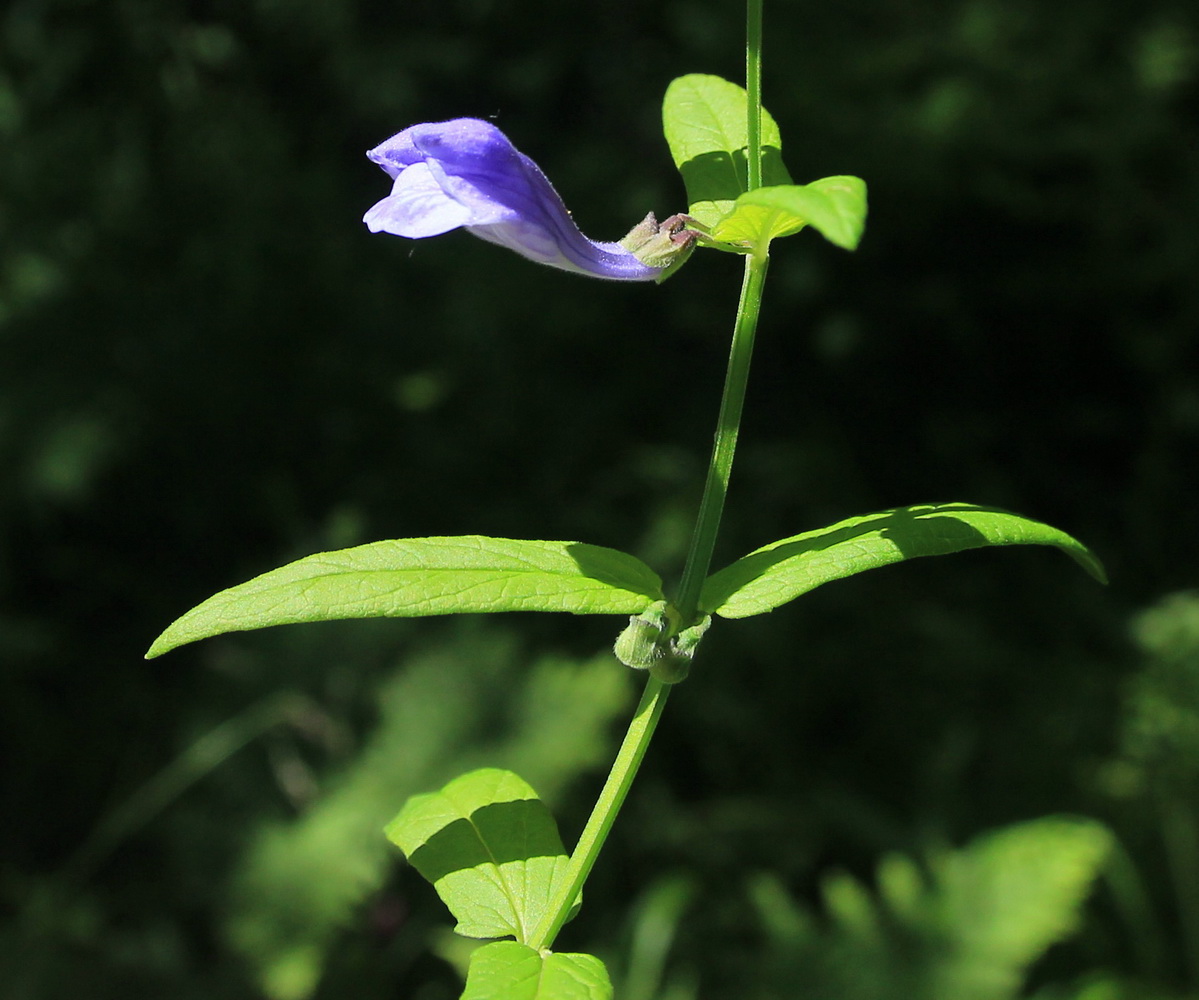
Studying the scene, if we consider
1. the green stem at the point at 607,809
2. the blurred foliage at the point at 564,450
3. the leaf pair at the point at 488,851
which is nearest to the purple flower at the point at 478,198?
the green stem at the point at 607,809

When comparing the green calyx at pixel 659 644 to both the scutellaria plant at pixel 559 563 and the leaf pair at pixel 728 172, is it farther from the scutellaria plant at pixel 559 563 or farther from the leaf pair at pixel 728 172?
the leaf pair at pixel 728 172

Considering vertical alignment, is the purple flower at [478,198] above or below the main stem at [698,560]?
above

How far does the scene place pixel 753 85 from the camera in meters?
0.98

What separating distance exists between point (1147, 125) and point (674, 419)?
1.68 meters

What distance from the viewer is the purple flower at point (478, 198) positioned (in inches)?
37.2

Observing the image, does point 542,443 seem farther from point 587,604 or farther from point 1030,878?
point 587,604

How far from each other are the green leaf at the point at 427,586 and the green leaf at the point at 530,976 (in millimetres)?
285

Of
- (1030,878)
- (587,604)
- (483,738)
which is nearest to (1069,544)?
(587,604)

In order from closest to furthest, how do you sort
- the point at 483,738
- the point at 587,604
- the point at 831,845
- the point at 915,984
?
the point at 587,604 < the point at 915,984 < the point at 483,738 < the point at 831,845

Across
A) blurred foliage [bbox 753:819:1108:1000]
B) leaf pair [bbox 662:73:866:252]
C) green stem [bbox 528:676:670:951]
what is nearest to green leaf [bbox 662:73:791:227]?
leaf pair [bbox 662:73:866:252]

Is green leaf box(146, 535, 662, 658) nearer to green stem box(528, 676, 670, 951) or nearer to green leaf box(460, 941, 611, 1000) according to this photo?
green stem box(528, 676, 670, 951)

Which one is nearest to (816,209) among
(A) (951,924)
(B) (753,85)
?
(B) (753,85)

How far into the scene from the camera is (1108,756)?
12.2 ft

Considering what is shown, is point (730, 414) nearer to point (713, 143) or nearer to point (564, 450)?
point (713, 143)
